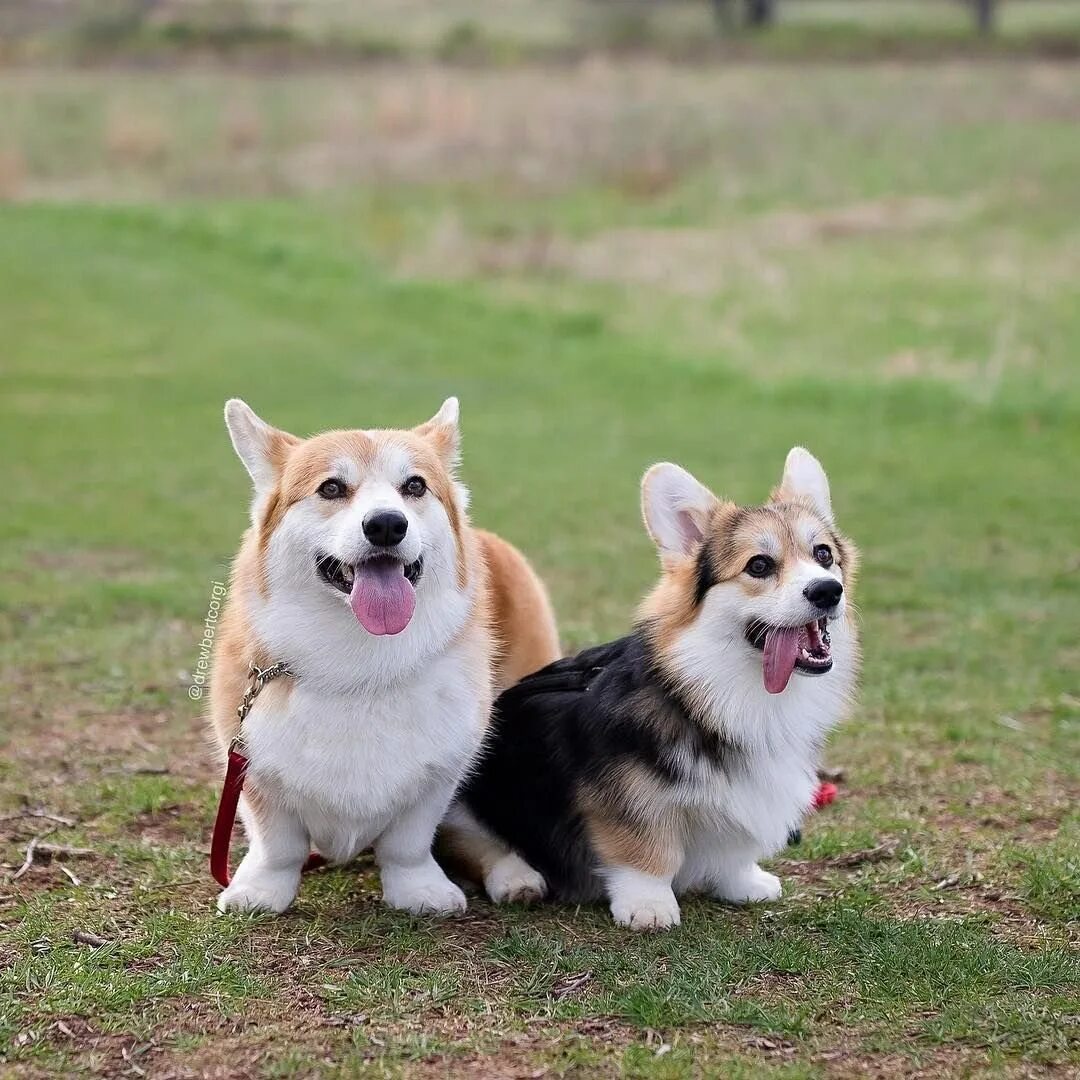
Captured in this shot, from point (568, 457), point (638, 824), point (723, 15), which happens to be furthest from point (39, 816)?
point (723, 15)

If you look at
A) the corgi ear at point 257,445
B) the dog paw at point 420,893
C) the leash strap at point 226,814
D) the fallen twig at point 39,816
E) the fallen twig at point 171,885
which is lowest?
the fallen twig at point 39,816

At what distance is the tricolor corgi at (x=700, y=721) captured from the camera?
4133 mm

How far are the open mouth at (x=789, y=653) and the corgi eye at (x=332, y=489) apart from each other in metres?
1.18

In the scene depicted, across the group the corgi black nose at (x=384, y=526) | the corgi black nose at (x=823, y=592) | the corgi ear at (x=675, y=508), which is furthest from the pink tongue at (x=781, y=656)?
the corgi black nose at (x=384, y=526)

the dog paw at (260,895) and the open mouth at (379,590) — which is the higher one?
the open mouth at (379,590)

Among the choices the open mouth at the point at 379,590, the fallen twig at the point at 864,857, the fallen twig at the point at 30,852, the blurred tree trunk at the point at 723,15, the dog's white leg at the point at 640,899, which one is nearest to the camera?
the open mouth at the point at 379,590

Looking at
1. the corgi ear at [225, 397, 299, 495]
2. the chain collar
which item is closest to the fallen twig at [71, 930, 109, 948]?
the chain collar

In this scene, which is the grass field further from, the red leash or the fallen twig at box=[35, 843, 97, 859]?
the red leash

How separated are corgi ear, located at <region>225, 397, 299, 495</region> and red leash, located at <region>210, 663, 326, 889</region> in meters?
0.51

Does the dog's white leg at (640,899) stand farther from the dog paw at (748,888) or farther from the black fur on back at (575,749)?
the dog paw at (748,888)

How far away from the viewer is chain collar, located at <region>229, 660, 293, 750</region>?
4.14 meters

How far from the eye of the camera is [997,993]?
3758 millimetres

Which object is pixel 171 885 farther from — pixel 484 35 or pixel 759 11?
pixel 759 11

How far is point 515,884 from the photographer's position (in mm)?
4402
